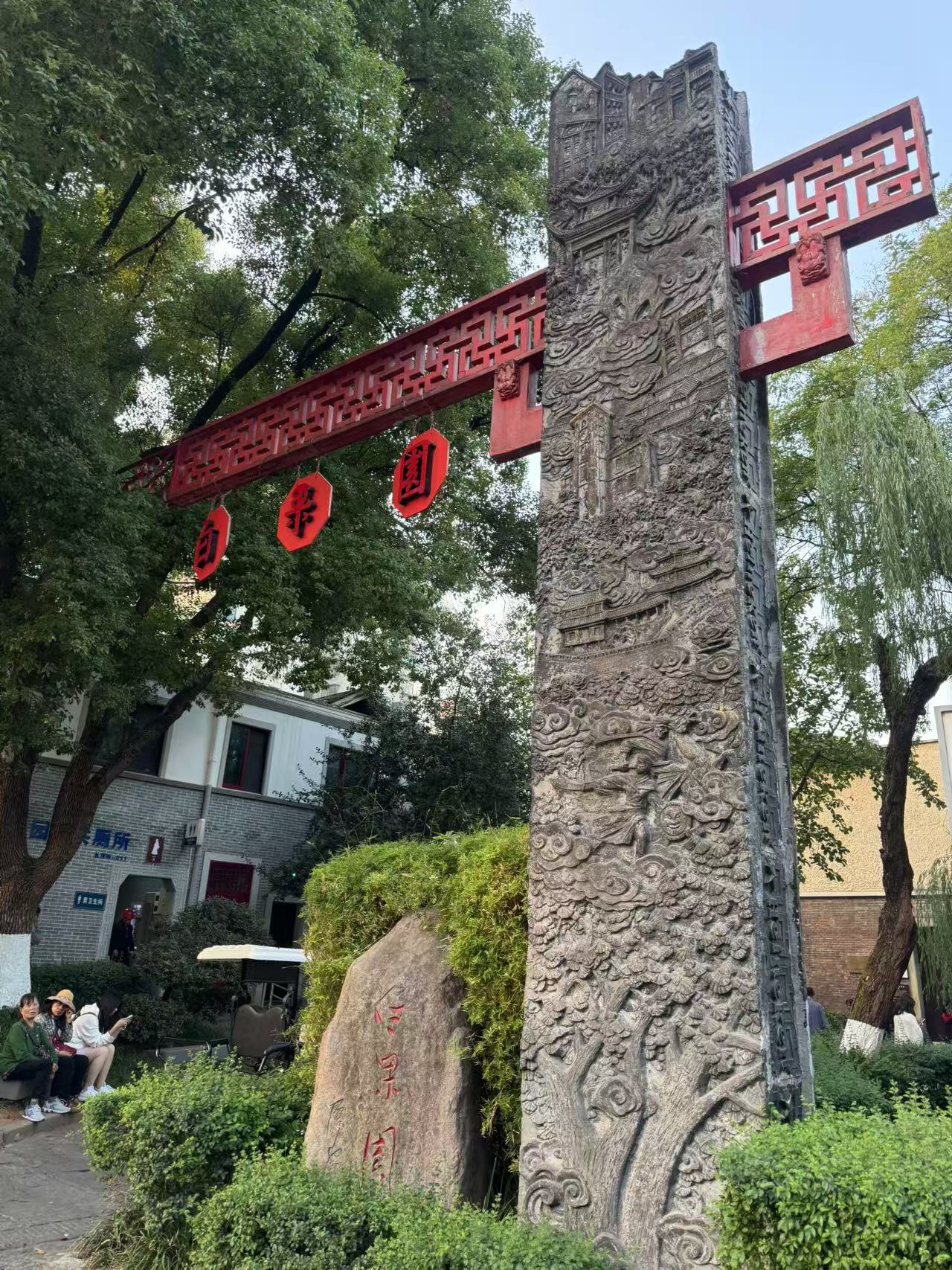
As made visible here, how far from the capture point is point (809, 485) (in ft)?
36.2

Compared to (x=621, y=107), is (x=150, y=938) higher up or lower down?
lower down

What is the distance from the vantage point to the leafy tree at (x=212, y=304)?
7.00m

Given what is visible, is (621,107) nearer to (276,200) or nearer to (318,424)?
(318,424)

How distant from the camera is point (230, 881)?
15.1 meters

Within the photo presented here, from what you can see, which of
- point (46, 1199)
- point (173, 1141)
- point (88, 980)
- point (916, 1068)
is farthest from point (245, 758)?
point (173, 1141)

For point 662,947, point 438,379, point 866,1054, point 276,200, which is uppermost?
point 276,200

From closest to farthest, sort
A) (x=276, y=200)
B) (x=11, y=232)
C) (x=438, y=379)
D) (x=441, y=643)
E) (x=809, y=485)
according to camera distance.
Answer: (x=438, y=379) < (x=11, y=232) < (x=276, y=200) < (x=809, y=485) < (x=441, y=643)

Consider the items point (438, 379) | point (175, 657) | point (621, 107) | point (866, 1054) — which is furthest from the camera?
point (175, 657)

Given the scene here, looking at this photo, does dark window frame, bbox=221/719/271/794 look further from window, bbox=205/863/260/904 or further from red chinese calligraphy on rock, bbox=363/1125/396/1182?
red chinese calligraphy on rock, bbox=363/1125/396/1182

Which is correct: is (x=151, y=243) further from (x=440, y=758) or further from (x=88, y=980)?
(x=88, y=980)

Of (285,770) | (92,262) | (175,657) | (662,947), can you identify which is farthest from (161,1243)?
(285,770)

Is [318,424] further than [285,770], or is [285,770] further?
[285,770]

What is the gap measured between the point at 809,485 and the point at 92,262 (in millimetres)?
8366

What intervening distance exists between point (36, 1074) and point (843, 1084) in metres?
6.48
